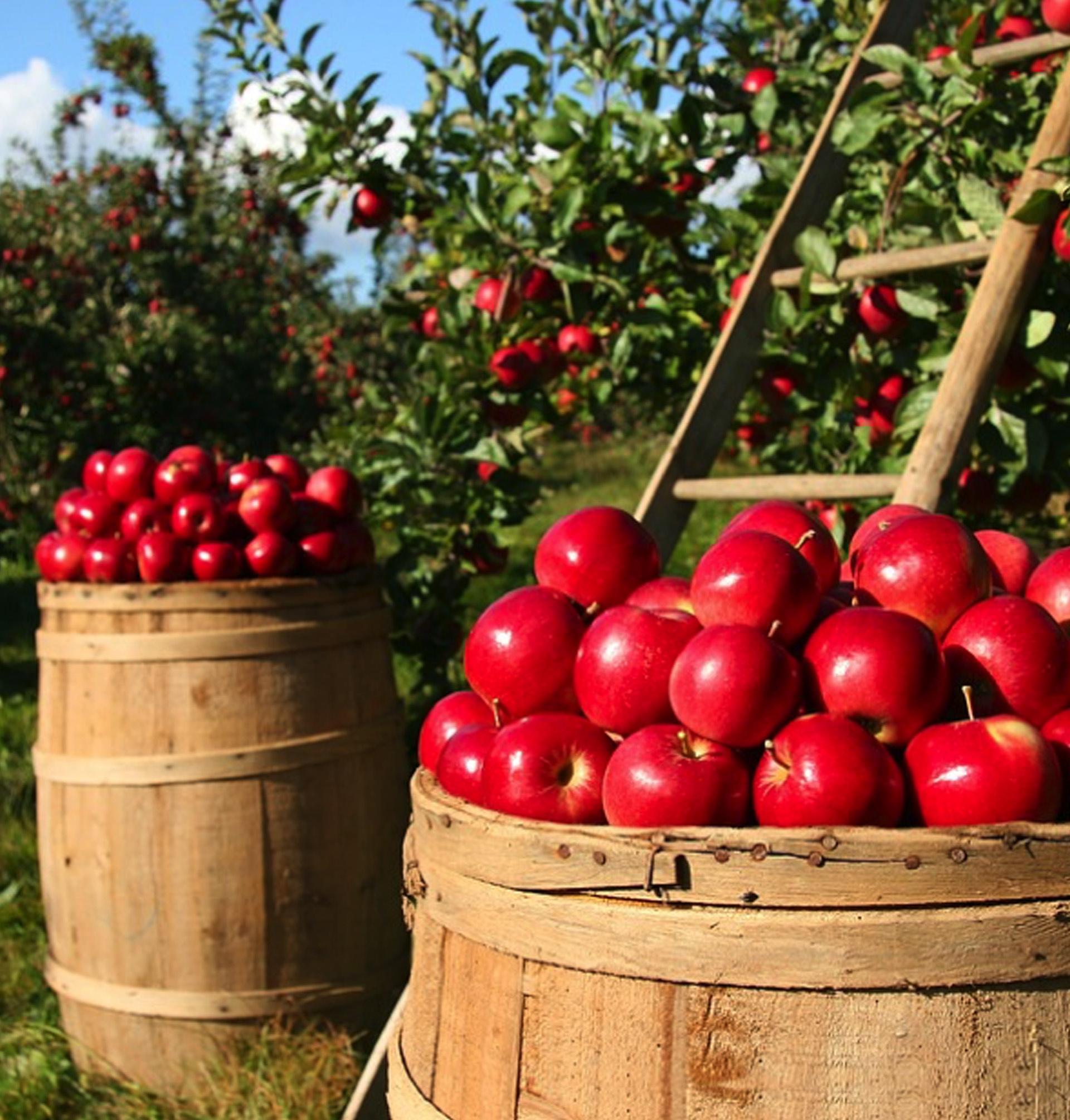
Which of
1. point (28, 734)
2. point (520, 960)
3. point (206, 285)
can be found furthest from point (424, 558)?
point (206, 285)

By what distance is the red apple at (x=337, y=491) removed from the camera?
3.02 metres

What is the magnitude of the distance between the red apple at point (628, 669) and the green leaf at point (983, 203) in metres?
1.53

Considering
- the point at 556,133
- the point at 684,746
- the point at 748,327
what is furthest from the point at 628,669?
the point at 556,133

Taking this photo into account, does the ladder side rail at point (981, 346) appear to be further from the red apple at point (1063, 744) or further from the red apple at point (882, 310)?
the red apple at point (1063, 744)

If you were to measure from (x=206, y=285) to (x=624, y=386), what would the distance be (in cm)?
584

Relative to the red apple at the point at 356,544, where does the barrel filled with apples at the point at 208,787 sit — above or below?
below

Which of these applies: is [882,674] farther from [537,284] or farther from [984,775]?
[537,284]

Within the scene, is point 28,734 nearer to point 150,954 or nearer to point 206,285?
point 150,954

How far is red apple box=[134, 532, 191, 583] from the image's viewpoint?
272 centimetres

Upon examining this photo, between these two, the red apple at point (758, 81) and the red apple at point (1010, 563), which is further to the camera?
the red apple at point (758, 81)

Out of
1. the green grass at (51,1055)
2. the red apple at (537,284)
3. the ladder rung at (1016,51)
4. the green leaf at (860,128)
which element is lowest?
the green grass at (51,1055)

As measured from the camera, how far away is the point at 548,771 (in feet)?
4.30

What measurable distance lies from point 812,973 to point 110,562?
2.00 metres

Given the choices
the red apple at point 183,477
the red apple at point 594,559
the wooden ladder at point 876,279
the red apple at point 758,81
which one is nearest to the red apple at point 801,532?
the red apple at point 594,559
